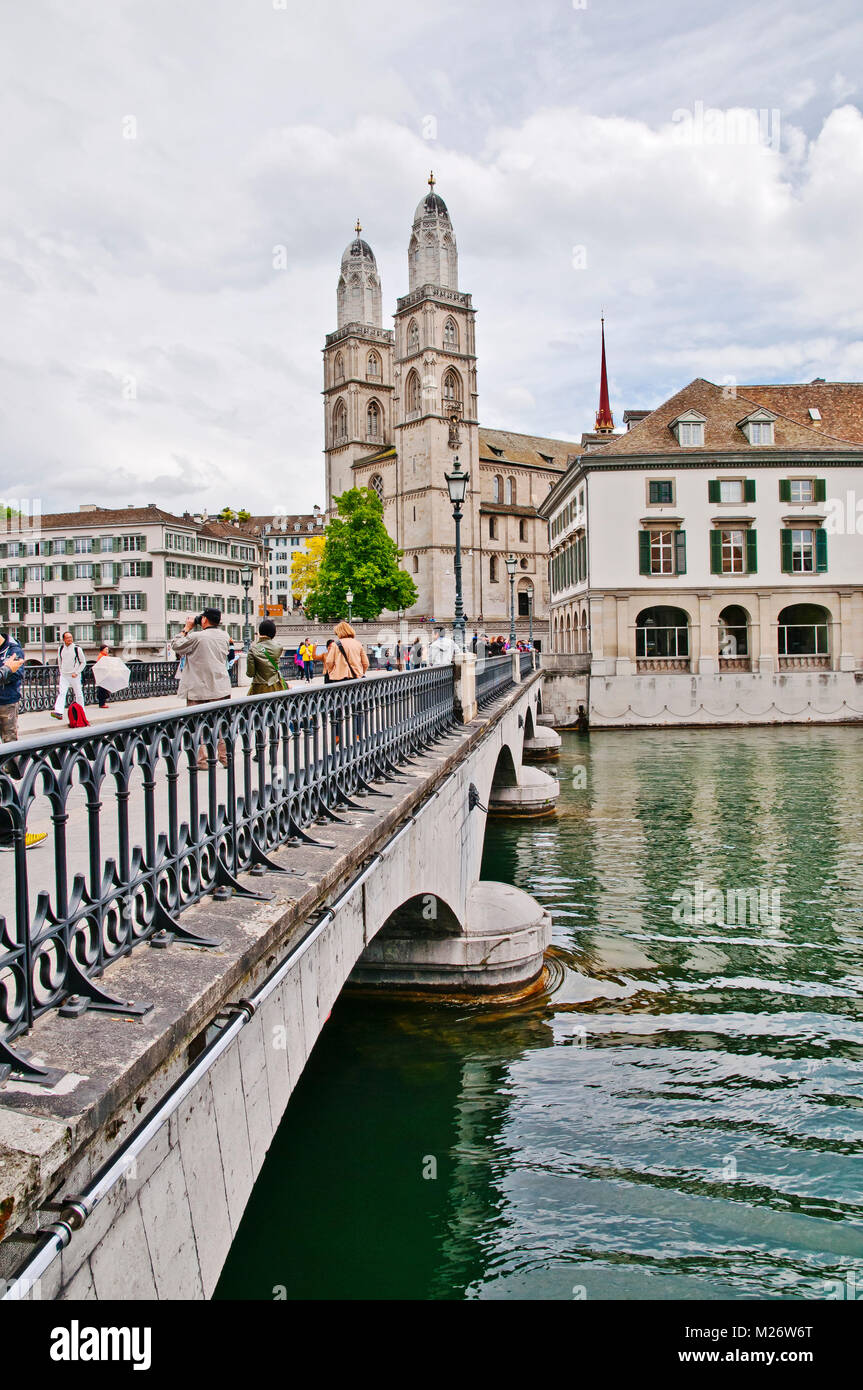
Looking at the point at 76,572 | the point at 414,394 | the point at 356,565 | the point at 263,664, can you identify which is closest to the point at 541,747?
the point at 263,664

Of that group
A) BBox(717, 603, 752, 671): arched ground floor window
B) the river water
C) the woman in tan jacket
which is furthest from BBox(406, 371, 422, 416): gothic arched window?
the woman in tan jacket

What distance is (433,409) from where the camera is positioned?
89.2 m

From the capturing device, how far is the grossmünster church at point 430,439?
3524 inches

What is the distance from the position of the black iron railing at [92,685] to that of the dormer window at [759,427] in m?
28.3

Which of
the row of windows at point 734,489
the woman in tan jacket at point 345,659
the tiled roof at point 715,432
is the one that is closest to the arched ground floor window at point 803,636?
the row of windows at point 734,489

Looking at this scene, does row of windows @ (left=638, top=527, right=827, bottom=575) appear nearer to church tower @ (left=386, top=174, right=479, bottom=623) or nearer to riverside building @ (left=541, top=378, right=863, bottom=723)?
riverside building @ (left=541, top=378, right=863, bottom=723)

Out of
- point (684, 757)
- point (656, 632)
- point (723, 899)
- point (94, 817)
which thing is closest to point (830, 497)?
point (656, 632)

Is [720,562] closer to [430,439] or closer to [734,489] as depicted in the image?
[734,489]

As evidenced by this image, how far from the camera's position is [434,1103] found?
9438mm

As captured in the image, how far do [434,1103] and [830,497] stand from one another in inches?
1761

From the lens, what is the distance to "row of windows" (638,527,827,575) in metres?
48.2

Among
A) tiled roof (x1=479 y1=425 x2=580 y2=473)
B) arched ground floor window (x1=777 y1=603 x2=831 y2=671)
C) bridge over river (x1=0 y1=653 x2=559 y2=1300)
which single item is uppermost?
tiled roof (x1=479 y1=425 x2=580 y2=473)

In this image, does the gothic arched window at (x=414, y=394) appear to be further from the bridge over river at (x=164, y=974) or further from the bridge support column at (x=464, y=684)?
the bridge over river at (x=164, y=974)

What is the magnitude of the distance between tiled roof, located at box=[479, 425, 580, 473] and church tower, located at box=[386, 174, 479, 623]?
7580mm
